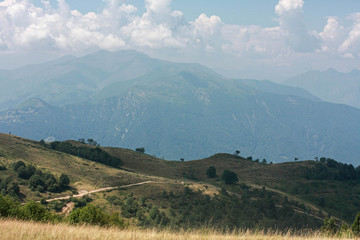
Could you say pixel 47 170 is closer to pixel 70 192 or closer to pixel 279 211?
pixel 70 192

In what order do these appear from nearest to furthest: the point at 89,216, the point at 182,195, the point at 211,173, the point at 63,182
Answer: the point at 89,216 → the point at 63,182 → the point at 182,195 → the point at 211,173

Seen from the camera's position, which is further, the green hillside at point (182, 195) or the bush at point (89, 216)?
the green hillside at point (182, 195)

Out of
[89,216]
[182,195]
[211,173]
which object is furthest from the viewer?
[211,173]

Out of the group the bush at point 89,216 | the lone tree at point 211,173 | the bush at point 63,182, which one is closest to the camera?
the bush at point 89,216

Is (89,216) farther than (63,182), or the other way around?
(63,182)

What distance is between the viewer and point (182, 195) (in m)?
67.6

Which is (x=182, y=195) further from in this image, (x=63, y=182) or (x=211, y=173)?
(x=211, y=173)

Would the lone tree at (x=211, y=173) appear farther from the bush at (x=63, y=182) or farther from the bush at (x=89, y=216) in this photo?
the bush at (x=89, y=216)

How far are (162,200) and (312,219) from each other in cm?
3577

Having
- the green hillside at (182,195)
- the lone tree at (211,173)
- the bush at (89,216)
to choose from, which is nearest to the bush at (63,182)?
the green hillside at (182,195)

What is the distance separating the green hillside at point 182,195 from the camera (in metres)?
54.8

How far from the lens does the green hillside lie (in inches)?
2156

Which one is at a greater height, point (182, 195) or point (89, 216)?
point (89, 216)

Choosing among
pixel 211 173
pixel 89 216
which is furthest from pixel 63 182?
pixel 211 173
